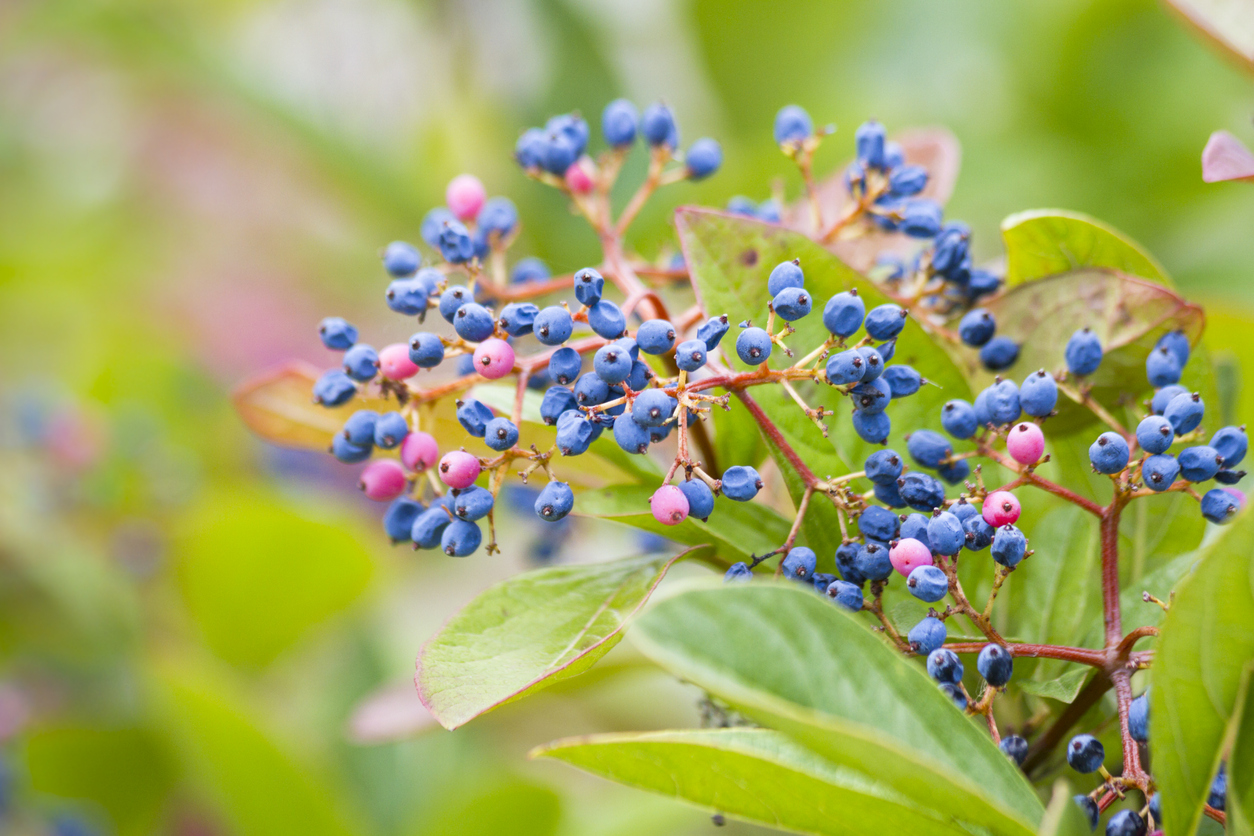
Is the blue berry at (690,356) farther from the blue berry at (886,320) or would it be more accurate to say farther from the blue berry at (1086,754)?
the blue berry at (1086,754)

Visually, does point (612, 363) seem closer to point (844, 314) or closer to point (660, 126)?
point (844, 314)

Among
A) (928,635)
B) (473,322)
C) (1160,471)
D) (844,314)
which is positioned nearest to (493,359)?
(473,322)

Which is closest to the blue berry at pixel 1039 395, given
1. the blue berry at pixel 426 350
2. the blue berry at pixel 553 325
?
the blue berry at pixel 553 325

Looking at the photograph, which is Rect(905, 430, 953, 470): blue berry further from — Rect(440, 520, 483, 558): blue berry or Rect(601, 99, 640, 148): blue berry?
Rect(601, 99, 640, 148): blue berry

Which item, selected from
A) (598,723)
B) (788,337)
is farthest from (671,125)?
(598,723)

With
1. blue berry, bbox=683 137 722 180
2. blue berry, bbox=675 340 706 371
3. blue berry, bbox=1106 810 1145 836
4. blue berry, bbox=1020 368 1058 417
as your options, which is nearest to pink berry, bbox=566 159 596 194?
blue berry, bbox=683 137 722 180

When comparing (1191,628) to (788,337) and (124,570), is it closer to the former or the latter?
(788,337)
